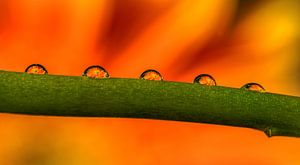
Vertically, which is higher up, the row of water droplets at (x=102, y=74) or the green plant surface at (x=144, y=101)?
the row of water droplets at (x=102, y=74)

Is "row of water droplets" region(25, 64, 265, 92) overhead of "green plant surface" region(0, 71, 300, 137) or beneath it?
overhead

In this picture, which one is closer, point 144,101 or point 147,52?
point 144,101

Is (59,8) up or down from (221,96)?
up

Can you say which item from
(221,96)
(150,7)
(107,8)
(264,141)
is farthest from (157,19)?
(221,96)

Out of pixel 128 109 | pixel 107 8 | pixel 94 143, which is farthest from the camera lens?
pixel 107 8

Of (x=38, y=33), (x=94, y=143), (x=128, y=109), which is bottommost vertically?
(x=128, y=109)

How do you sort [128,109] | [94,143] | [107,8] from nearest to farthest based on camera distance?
[128,109]
[94,143]
[107,8]

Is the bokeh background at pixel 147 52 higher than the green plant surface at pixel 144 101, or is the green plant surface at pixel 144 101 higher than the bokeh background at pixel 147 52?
the bokeh background at pixel 147 52

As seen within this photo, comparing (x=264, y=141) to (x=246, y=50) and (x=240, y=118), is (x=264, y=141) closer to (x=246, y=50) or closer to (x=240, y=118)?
(x=246, y=50)
